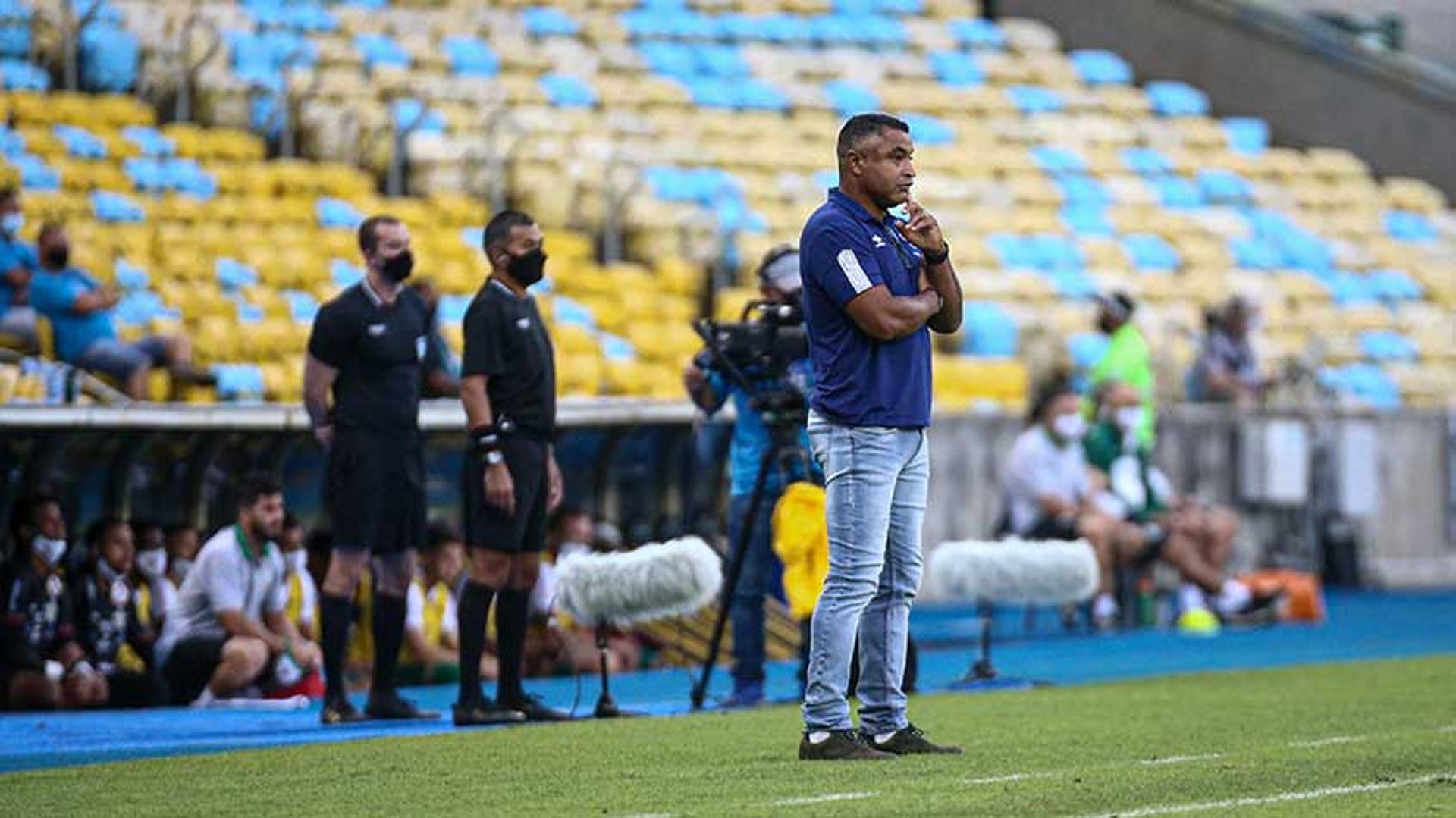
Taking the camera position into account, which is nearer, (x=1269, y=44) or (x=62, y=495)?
(x=62, y=495)

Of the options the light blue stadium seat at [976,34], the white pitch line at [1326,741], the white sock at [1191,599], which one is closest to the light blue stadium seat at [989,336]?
the white sock at [1191,599]

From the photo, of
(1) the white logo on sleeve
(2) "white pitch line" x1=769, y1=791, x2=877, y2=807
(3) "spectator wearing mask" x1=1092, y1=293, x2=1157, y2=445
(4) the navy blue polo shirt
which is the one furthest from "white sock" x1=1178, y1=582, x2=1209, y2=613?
(2) "white pitch line" x1=769, y1=791, x2=877, y2=807

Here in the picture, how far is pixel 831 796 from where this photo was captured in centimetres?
868

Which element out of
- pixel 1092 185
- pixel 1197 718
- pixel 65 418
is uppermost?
pixel 1092 185

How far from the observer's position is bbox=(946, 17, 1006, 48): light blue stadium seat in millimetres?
32750

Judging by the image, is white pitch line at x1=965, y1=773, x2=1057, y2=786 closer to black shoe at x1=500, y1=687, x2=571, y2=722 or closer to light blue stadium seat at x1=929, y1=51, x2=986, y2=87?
black shoe at x1=500, y1=687, x2=571, y2=722

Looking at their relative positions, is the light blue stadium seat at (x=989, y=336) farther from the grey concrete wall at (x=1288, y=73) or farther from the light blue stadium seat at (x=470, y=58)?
the grey concrete wall at (x=1288, y=73)

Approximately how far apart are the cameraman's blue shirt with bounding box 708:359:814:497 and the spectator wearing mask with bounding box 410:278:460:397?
1390mm

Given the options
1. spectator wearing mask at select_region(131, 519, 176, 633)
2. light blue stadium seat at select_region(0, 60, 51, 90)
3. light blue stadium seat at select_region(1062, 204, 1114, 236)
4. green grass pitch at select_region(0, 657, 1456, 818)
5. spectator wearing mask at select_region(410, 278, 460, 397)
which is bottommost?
green grass pitch at select_region(0, 657, 1456, 818)

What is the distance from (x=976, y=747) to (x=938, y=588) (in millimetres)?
5229

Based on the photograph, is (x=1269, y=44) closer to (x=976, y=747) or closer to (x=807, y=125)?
(x=807, y=125)

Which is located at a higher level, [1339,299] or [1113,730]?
[1339,299]

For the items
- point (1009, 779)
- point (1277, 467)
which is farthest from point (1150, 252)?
point (1009, 779)

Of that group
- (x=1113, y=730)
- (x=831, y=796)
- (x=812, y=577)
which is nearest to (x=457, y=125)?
(x=812, y=577)
